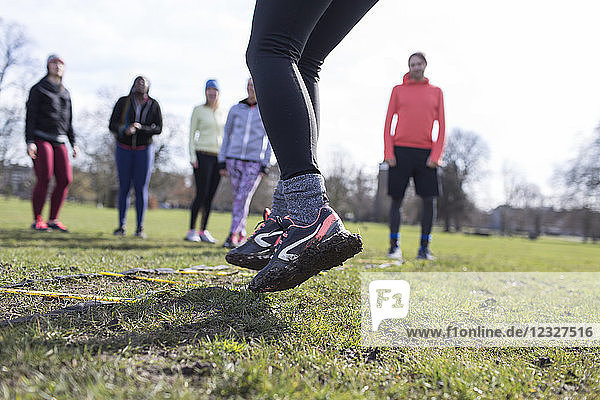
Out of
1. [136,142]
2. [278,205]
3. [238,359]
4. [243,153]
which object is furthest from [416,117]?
[238,359]

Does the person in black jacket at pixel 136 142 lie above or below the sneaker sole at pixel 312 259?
above

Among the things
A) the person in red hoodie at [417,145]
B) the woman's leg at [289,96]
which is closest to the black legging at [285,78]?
the woman's leg at [289,96]

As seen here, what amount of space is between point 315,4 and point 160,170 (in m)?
42.7

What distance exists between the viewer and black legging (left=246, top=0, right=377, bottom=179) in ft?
5.59

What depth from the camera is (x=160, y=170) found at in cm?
4206

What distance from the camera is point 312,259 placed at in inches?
63.6

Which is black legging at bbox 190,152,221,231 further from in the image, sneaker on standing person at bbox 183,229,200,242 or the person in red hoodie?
the person in red hoodie

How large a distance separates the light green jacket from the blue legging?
693 mm

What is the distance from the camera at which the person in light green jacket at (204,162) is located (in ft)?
22.0

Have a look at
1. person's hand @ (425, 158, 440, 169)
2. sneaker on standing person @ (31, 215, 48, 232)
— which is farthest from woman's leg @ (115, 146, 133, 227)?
person's hand @ (425, 158, 440, 169)

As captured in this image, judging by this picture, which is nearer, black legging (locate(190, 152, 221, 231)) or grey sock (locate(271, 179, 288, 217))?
grey sock (locate(271, 179, 288, 217))

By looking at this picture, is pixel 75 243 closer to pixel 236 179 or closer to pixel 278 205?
pixel 236 179

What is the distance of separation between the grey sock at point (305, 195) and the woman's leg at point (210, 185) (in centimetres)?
513

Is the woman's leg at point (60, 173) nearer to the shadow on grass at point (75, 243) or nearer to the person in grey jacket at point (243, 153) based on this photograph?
the shadow on grass at point (75, 243)
